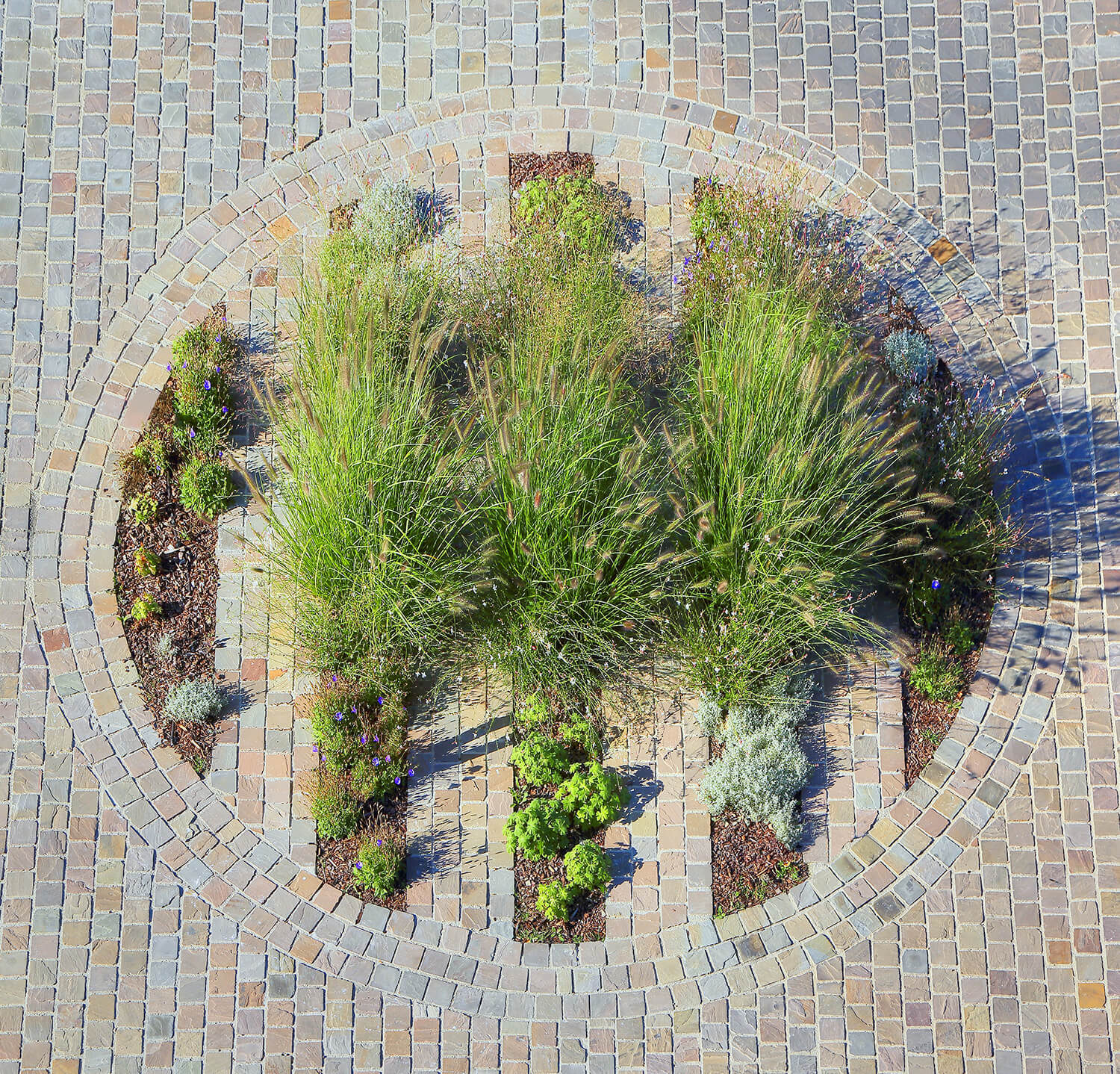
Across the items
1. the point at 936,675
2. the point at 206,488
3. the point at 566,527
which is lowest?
the point at 936,675

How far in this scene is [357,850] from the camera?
7.49 meters

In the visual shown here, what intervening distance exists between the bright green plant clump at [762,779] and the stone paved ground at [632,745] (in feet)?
1.65

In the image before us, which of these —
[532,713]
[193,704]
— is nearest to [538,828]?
[532,713]

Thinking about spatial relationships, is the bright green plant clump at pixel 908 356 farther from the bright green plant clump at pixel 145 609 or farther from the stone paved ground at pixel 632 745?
the bright green plant clump at pixel 145 609

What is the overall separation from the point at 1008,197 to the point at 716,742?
14.0 ft

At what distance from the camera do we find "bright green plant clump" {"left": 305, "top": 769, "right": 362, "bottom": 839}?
7434 mm

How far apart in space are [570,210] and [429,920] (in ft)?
15.3

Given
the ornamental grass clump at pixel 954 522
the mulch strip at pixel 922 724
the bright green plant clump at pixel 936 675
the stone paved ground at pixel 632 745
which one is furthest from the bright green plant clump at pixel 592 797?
the ornamental grass clump at pixel 954 522

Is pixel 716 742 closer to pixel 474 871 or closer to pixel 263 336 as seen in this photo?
pixel 474 871

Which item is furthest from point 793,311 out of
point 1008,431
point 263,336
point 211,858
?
point 211,858

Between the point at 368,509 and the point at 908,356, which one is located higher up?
the point at 908,356

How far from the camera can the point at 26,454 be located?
8.05 m

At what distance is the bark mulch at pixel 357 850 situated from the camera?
7.45 meters

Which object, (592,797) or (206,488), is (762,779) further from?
(206,488)
